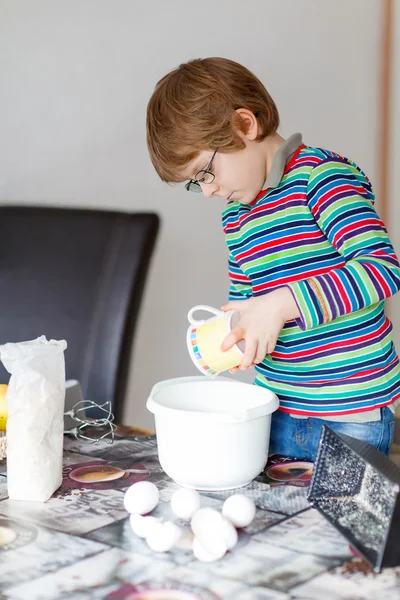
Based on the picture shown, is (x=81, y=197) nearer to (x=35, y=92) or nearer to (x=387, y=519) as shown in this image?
(x=35, y=92)

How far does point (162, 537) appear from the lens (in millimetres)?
707

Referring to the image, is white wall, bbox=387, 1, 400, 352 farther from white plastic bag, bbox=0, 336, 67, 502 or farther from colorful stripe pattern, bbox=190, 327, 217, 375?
white plastic bag, bbox=0, 336, 67, 502

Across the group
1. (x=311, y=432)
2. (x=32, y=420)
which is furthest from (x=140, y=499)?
(x=311, y=432)

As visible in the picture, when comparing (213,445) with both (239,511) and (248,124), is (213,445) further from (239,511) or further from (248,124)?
(248,124)

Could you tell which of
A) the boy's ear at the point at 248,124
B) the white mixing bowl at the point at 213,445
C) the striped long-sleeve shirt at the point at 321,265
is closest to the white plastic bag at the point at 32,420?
the white mixing bowl at the point at 213,445

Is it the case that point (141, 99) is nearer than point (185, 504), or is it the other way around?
point (185, 504)

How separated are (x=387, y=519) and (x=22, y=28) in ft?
5.68

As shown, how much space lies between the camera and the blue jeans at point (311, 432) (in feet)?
3.62

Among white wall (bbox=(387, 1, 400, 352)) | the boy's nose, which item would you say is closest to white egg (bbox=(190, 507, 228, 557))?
the boy's nose

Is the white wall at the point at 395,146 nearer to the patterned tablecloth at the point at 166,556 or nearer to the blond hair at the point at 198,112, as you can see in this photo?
the blond hair at the point at 198,112

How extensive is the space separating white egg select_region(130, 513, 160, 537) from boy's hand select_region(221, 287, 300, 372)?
251 mm

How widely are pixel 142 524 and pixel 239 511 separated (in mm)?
100

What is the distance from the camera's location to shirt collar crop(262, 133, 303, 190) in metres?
1.09

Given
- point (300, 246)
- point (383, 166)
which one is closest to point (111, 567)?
point (300, 246)
